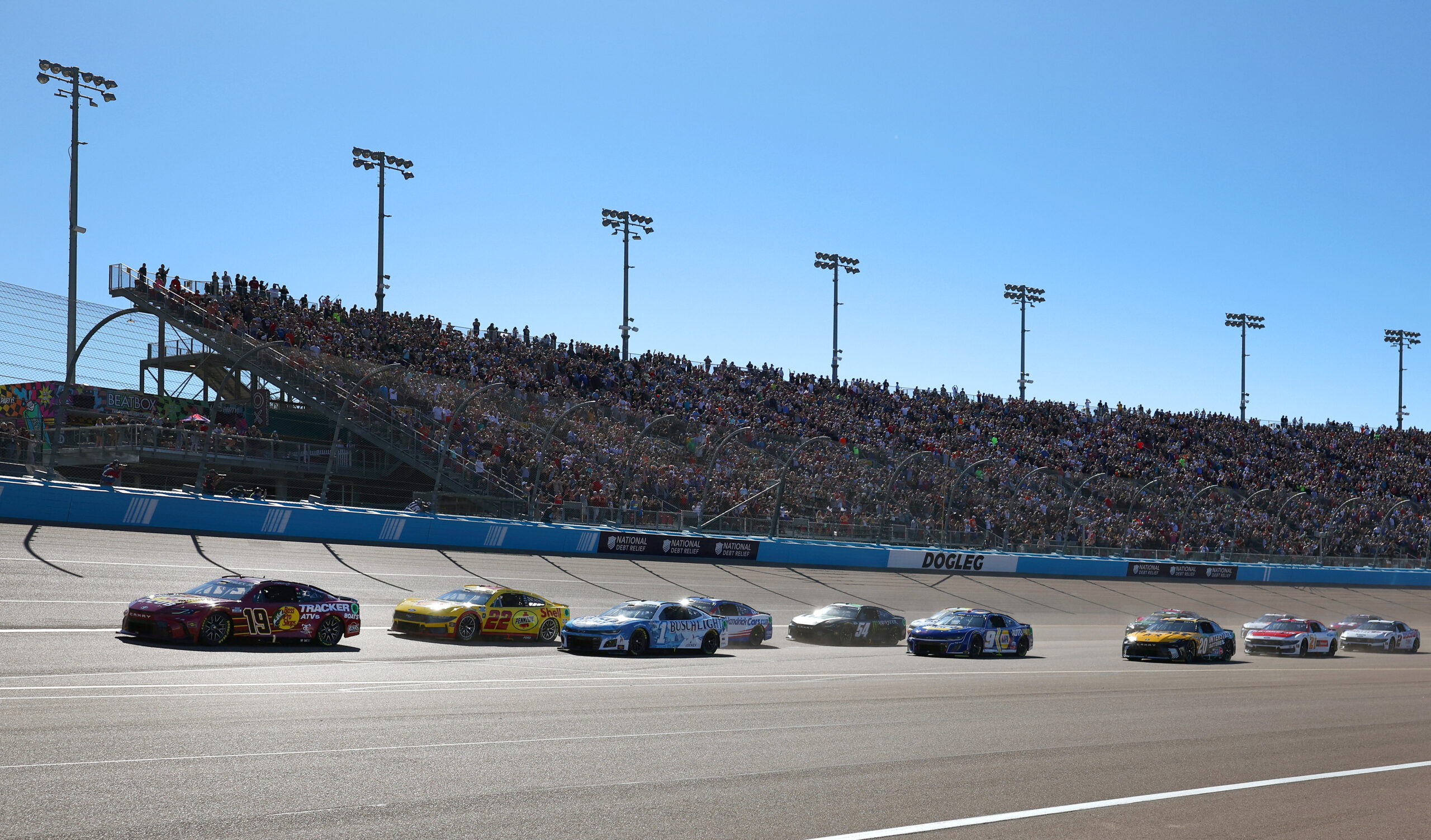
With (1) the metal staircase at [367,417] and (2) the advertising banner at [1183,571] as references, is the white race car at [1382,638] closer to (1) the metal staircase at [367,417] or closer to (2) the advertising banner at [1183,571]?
(2) the advertising banner at [1183,571]

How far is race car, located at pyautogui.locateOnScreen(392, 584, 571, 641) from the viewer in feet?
70.3

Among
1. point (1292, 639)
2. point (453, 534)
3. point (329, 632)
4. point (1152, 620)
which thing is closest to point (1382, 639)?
point (1292, 639)

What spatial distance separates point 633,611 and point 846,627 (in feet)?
23.3

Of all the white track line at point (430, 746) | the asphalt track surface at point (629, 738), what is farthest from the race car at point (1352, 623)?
the white track line at point (430, 746)

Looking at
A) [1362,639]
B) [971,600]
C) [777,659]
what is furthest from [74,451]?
[1362,639]

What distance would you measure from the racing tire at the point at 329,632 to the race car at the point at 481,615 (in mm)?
2266

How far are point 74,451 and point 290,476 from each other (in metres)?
5.23

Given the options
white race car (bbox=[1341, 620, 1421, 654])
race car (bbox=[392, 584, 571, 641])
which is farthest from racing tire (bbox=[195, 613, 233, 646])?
white race car (bbox=[1341, 620, 1421, 654])

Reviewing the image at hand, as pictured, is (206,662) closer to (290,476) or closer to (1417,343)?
(290,476)

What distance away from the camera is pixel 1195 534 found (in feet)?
173

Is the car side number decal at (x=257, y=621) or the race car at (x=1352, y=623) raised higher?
the car side number decal at (x=257, y=621)

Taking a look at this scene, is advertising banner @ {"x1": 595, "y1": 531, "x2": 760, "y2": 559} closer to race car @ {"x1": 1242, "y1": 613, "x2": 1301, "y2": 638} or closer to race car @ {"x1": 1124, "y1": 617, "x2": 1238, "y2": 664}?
race car @ {"x1": 1242, "y1": 613, "x2": 1301, "y2": 638}

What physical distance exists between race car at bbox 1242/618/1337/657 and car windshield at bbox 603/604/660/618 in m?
16.7

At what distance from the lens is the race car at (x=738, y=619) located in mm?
25312
